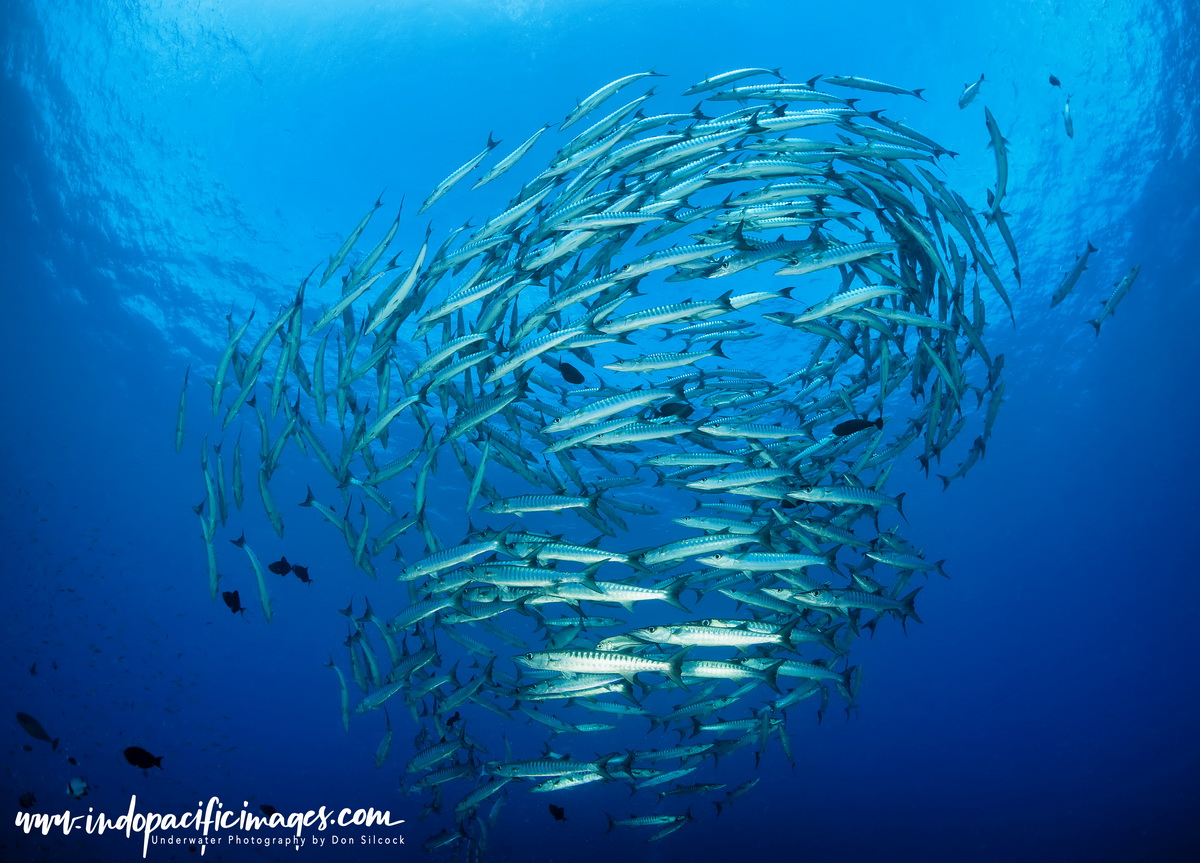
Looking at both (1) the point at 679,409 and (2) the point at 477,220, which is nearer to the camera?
(1) the point at 679,409

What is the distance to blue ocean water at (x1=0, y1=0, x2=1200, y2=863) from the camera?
12.6m

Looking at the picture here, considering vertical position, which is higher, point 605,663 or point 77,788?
point 77,788

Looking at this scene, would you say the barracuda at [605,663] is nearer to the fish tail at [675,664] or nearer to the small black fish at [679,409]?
Answer: the fish tail at [675,664]

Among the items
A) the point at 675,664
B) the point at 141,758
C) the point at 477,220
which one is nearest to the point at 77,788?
the point at 141,758

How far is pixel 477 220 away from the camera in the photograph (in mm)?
15383

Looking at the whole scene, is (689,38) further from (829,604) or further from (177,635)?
(177,635)

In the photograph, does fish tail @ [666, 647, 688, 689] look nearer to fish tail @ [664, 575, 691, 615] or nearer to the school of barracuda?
the school of barracuda

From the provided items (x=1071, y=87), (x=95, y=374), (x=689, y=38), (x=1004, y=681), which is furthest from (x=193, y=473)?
(x=1004, y=681)

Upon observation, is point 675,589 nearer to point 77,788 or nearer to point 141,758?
point 141,758

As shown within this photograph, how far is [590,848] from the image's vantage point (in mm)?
27891

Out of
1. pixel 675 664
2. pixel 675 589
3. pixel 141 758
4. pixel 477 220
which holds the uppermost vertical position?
pixel 477 220

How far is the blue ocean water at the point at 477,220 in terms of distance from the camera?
1258cm

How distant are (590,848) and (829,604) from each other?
1081 inches

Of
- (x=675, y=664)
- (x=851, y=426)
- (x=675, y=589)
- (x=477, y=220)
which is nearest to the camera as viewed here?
(x=675, y=664)
